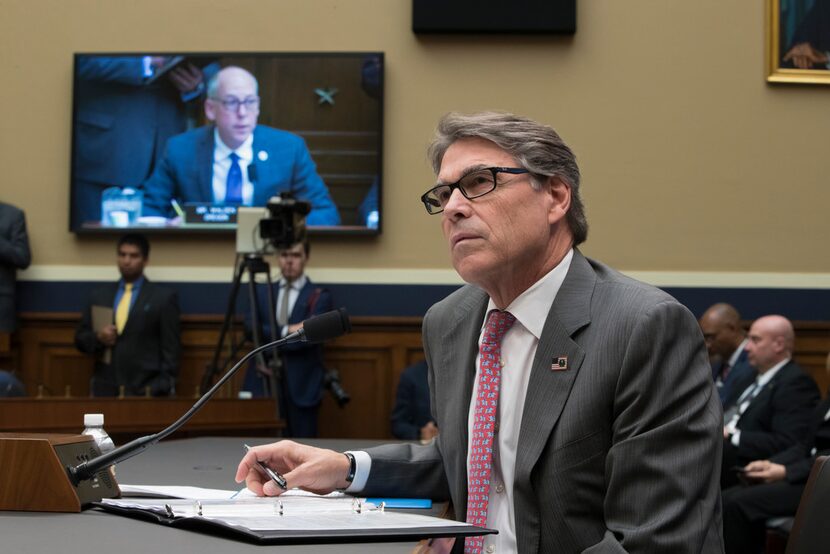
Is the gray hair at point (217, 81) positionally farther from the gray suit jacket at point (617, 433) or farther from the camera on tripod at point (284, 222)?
the gray suit jacket at point (617, 433)

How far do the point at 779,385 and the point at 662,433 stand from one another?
3804mm

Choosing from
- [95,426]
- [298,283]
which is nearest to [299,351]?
[298,283]

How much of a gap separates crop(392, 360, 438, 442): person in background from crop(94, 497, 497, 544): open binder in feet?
14.7

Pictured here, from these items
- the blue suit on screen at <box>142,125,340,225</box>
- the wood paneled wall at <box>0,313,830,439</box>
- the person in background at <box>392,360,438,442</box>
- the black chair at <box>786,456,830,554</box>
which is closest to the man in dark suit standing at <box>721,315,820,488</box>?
the person in background at <box>392,360,438,442</box>

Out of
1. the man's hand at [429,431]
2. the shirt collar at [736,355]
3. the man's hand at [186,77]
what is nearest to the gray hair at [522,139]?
the man's hand at [429,431]

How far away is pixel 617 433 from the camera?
1717mm

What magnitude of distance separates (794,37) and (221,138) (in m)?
3.77

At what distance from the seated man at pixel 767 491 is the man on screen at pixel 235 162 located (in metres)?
3.45

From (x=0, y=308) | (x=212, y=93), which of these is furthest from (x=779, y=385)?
(x=0, y=308)

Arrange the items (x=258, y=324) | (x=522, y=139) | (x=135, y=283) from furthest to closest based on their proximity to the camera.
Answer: (x=135, y=283), (x=258, y=324), (x=522, y=139)

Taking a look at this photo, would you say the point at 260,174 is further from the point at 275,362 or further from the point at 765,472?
the point at 765,472

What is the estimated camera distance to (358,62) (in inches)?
286

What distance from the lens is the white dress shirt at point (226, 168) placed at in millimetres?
7340

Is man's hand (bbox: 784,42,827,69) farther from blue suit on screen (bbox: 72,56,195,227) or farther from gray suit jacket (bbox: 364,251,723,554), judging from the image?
gray suit jacket (bbox: 364,251,723,554)
